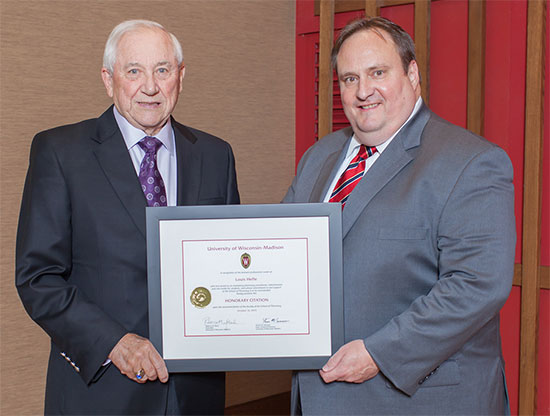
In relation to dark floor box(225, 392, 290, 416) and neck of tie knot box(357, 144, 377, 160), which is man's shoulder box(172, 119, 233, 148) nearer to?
neck of tie knot box(357, 144, 377, 160)

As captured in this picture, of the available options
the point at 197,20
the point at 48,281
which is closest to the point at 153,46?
the point at 48,281

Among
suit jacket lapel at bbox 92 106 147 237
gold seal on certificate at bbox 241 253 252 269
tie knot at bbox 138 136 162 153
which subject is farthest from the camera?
tie knot at bbox 138 136 162 153

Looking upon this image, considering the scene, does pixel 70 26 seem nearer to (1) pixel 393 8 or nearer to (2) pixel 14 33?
(2) pixel 14 33

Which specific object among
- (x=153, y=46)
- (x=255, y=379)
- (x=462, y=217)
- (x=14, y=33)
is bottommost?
(x=255, y=379)

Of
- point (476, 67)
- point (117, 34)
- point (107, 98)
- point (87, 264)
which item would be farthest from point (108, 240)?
point (476, 67)

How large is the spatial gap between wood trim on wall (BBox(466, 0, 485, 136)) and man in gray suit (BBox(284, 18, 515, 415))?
52.9 inches

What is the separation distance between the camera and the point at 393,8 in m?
3.54

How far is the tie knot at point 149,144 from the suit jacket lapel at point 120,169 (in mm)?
60

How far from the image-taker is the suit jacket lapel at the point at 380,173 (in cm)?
168

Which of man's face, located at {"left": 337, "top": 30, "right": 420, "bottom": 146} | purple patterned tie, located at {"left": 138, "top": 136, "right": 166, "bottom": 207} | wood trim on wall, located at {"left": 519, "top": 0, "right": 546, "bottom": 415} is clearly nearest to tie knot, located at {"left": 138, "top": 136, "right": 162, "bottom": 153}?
→ purple patterned tie, located at {"left": 138, "top": 136, "right": 166, "bottom": 207}

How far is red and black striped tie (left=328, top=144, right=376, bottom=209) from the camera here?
179 cm

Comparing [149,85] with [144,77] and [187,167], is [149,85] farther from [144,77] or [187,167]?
[187,167]

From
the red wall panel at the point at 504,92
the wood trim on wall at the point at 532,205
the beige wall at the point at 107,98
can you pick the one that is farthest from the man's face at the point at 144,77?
the red wall panel at the point at 504,92

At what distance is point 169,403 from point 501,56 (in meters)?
2.31
